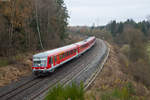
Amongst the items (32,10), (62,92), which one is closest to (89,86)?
(62,92)

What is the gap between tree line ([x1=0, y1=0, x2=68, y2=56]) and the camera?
1972 centimetres

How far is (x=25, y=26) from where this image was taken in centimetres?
2395

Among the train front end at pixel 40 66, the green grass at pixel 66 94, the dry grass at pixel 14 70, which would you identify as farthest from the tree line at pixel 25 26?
the green grass at pixel 66 94

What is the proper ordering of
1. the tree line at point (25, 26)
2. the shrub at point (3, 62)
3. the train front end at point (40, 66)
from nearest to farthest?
the train front end at point (40, 66) < the shrub at point (3, 62) < the tree line at point (25, 26)

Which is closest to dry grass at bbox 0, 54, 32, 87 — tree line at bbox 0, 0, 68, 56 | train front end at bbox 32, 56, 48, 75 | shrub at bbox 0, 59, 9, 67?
shrub at bbox 0, 59, 9, 67

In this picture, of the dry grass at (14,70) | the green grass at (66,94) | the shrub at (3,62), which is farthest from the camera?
the shrub at (3,62)

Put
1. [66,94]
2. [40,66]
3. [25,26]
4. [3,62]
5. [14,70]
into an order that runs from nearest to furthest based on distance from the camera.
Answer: [66,94], [40,66], [14,70], [3,62], [25,26]

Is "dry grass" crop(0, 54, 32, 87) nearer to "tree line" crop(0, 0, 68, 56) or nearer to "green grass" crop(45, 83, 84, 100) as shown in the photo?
"tree line" crop(0, 0, 68, 56)

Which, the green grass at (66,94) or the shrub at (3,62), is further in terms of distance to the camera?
the shrub at (3,62)

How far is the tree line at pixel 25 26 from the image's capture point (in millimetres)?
19719

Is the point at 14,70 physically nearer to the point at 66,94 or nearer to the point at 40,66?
the point at 40,66

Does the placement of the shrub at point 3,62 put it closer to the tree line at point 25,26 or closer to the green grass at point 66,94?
the tree line at point 25,26

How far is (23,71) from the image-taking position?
685 inches

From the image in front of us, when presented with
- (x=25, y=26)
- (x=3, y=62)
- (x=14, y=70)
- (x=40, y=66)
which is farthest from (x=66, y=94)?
(x=25, y=26)
